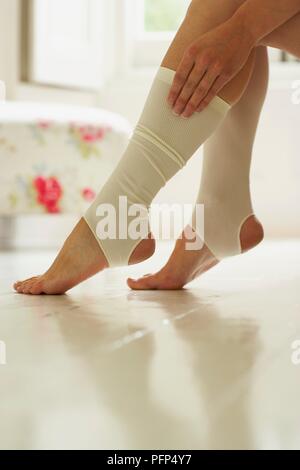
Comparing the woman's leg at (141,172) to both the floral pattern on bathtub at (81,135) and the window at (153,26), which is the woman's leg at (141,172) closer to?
the floral pattern on bathtub at (81,135)

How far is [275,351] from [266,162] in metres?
2.67

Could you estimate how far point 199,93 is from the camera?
39.9 inches

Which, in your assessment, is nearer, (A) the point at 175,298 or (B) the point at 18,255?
(A) the point at 175,298

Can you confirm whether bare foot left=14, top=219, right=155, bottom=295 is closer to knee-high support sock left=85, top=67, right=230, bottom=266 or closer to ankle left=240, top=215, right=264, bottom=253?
knee-high support sock left=85, top=67, right=230, bottom=266

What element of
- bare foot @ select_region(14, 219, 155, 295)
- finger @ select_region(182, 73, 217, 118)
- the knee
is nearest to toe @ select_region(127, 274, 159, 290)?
bare foot @ select_region(14, 219, 155, 295)

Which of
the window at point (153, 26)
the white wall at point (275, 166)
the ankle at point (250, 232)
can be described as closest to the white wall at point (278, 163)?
the white wall at point (275, 166)

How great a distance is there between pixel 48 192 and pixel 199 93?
166cm

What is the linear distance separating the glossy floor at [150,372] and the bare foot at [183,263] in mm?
90

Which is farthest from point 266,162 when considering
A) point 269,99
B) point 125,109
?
point 125,109

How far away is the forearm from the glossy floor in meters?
0.38

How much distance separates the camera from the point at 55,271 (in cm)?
115

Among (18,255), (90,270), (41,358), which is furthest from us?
(18,255)
